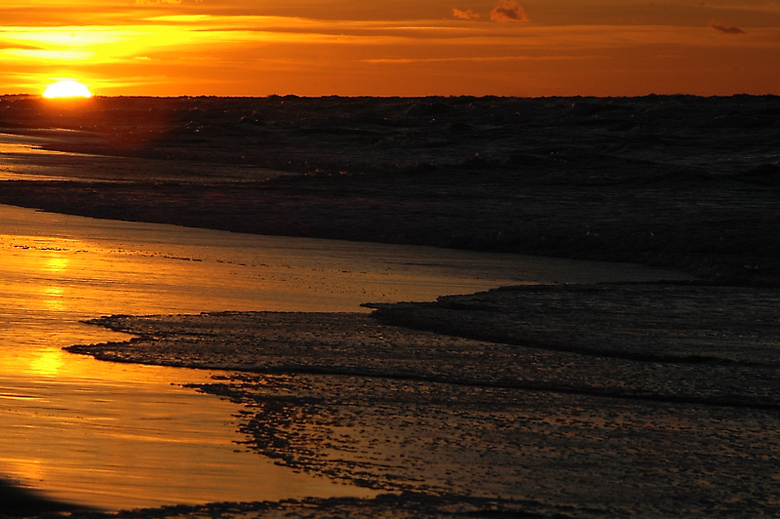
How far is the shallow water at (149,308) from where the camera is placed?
11.6 ft

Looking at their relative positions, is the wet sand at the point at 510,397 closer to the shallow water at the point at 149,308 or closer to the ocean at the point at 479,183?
the shallow water at the point at 149,308

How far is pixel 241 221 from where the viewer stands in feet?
43.0

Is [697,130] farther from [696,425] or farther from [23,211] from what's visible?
[696,425]

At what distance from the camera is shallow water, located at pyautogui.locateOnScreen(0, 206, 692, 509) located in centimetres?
355

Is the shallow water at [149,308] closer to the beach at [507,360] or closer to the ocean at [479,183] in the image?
the beach at [507,360]

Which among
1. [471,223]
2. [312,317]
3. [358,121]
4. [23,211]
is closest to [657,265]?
[471,223]

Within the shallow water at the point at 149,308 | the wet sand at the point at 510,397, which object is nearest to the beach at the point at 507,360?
the wet sand at the point at 510,397

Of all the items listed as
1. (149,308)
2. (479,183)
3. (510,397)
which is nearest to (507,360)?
(510,397)

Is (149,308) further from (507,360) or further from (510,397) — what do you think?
(510,397)

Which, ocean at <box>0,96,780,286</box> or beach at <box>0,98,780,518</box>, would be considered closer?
beach at <box>0,98,780,518</box>

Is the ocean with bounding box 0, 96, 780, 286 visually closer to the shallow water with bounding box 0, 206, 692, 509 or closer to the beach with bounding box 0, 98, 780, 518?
the beach with bounding box 0, 98, 780, 518

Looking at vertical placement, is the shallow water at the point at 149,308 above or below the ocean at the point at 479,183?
below

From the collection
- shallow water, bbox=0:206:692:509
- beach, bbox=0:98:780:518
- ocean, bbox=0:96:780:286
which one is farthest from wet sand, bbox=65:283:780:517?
ocean, bbox=0:96:780:286

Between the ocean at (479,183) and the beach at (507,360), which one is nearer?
the beach at (507,360)
